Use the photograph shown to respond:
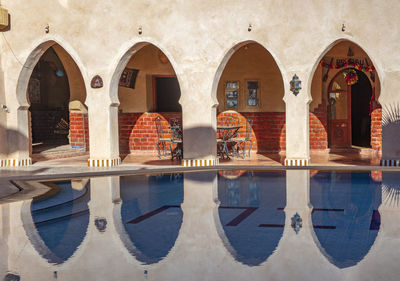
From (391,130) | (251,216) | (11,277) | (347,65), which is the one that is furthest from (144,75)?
(11,277)

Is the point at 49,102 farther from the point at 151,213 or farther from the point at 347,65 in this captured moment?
the point at 151,213

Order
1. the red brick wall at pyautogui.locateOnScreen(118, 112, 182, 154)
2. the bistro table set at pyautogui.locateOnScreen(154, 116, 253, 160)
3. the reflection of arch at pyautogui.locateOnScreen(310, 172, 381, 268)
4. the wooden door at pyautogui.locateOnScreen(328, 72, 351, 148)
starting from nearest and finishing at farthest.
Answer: the reflection of arch at pyautogui.locateOnScreen(310, 172, 381, 268) → the bistro table set at pyautogui.locateOnScreen(154, 116, 253, 160) → the wooden door at pyautogui.locateOnScreen(328, 72, 351, 148) → the red brick wall at pyautogui.locateOnScreen(118, 112, 182, 154)

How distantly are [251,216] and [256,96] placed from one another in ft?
30.3

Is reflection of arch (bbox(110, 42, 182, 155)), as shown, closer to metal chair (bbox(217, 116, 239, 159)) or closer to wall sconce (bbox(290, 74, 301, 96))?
metal chair (bbox(217, 116, 239, 159))

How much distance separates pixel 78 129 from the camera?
16859 millimetres

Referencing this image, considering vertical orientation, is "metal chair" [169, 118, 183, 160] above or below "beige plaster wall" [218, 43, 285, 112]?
below

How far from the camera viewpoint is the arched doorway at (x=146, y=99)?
16.3 meters

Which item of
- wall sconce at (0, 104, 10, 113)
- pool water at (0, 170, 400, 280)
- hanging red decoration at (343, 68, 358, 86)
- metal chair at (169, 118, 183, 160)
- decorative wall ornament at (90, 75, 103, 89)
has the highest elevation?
hanging red decoration at (343, 68, 358, 86)

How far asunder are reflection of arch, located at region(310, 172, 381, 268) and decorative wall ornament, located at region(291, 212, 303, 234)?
6.9 inches

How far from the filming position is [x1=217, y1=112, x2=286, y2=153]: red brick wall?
1577cm

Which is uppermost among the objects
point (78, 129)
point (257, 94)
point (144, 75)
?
point (144, 75)

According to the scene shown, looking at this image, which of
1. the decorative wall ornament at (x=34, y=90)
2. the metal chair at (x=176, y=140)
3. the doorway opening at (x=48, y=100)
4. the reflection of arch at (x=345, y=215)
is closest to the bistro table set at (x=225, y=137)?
the metal chair at (x=176, y=140)

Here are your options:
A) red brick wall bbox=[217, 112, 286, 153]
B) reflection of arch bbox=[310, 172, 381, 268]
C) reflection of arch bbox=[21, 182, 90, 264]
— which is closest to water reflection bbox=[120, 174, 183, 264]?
reflection of arch bbox=[21, 182, 90, 264]

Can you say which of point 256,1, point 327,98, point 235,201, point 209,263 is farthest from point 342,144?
point 209,263
